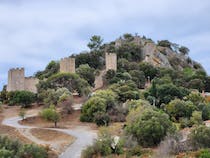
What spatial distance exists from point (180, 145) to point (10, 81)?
37.4 m

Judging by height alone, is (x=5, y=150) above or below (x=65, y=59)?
below

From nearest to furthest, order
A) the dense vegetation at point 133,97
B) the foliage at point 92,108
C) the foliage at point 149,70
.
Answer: the dense vegetation at point 133,97 → the foliage at point 92,108 → the foliage at point 149,70

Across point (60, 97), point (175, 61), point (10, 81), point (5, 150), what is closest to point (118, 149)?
point (5, 150)

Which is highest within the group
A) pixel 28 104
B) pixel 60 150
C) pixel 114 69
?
pixel 114 69

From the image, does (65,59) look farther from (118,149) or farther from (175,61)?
(118,149)

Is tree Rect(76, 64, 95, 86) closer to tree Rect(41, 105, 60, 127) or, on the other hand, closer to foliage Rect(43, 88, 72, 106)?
foliage Rect(43, 88, 72, 106)

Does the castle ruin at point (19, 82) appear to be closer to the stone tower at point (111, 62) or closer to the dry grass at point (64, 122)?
the stone tower at point (111, 62)

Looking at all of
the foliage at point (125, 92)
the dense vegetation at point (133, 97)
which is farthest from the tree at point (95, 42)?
the foliage at point (125, 92)

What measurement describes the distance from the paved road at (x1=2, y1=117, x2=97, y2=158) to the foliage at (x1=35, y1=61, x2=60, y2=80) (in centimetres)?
2390

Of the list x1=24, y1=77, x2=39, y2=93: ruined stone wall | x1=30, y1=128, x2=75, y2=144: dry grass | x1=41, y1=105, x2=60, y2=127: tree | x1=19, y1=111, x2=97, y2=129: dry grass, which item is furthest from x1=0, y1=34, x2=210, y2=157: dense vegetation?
x1=30, y1=128, x2=75, y2=144: dry grass

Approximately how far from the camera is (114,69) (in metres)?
70.0

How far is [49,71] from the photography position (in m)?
75.8

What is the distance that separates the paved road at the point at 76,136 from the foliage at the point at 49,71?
23.9 metres

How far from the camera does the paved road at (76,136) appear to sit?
3101 centimetres
